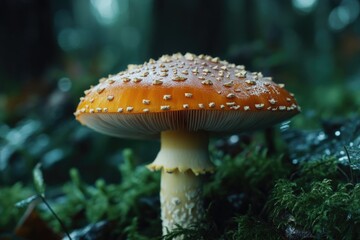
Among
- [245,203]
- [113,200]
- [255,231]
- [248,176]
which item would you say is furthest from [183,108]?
[113,200]

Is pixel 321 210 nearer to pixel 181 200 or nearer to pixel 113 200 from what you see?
pixel 181 200

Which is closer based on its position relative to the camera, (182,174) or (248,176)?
(182,174)

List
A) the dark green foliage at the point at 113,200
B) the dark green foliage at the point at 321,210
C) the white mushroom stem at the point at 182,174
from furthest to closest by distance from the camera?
1. the dark green foliage at the point at 113,200
2. the white mushroom stem at the point at 182,174
3. the dark green foliage at the point at 321,210

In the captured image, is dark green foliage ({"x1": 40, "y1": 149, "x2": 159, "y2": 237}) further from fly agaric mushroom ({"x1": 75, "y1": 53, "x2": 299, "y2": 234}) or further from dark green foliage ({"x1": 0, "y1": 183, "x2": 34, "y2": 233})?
fly agaric mushroom ({"x1": 75, "y1": 53, "x2": 299, "y2": 234})

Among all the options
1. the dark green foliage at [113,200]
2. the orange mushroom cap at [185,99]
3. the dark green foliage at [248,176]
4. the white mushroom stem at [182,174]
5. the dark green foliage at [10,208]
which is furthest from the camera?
the dark green foliage at [10,208]

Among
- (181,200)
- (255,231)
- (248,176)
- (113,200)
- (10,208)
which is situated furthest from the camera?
(10,208)

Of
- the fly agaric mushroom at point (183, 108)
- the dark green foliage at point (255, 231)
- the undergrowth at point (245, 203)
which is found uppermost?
the fly agaric mushroom at point (183, 108)

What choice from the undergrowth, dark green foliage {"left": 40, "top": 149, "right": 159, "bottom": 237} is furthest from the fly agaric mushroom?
dark green foliage {"left": 40, "top": 149, "right": 159, "bottom": 237}

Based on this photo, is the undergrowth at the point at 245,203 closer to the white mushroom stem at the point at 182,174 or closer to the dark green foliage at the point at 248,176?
the dark green foliage at the point at 248,176

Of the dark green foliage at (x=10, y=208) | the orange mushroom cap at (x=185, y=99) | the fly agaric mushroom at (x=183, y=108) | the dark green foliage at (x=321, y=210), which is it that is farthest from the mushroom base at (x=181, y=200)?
the dark green foliage at (x=10, y=208)
